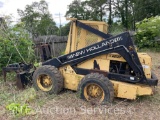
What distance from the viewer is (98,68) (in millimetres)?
4125

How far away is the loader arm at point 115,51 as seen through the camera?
3.77 meters

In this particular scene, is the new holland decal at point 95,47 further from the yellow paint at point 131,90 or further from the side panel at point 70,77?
the yellow paint at point 131,90

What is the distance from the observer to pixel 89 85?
390 cm

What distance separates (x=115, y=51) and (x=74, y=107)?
128cm

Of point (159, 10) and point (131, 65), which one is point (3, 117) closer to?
point (131, 65)

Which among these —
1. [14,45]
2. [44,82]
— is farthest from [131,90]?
[14,45]

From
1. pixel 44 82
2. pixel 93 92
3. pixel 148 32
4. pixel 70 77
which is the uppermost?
pixel 148 32

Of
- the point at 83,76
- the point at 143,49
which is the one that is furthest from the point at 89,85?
the point at 143,49

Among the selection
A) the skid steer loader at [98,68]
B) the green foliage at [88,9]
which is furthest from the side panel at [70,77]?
the green foliage at [88,9]

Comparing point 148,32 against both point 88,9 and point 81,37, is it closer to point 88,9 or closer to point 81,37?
point 81,37

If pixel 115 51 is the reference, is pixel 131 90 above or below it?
below

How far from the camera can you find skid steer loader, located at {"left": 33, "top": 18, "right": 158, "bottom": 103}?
3773 mm

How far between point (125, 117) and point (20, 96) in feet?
7.16

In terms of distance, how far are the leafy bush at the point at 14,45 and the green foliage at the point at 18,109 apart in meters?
2.57
